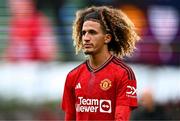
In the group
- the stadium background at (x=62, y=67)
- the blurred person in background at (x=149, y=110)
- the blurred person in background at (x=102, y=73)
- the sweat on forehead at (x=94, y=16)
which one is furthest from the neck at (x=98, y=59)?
the stadium background at (x=62, y=67)

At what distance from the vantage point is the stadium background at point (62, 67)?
9234mm

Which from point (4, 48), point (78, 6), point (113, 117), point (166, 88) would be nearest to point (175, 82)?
point (166, 88)

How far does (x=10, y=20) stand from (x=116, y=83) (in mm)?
4898

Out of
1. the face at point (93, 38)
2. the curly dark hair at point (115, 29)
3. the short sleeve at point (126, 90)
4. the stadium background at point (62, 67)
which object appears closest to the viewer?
the short sleeve at point (126, 90)

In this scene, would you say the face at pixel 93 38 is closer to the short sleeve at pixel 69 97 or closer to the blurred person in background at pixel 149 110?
the short sleeve at pixel 69 97

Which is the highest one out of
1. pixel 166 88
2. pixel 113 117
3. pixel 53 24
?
pixel 53 24

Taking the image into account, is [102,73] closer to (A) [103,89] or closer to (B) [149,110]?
(A) [103,89]

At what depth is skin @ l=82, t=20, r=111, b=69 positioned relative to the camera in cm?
462

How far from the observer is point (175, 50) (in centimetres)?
931

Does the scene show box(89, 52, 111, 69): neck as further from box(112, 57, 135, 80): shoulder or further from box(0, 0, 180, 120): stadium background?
box(0, 0, 180, 120): stadium background

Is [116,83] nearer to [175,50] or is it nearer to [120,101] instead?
[120,101]

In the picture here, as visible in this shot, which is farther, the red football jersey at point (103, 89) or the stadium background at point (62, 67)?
the stadium background at point (62, 67)

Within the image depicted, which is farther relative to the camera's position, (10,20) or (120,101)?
(10,20)

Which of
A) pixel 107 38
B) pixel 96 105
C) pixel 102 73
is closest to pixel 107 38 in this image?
pixel 107 38
